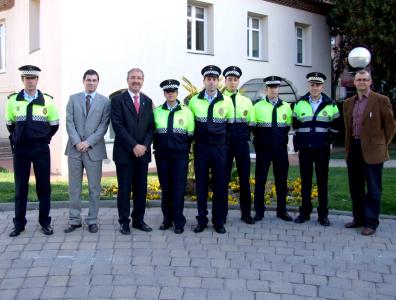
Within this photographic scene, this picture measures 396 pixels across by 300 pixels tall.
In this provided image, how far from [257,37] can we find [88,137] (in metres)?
13.8

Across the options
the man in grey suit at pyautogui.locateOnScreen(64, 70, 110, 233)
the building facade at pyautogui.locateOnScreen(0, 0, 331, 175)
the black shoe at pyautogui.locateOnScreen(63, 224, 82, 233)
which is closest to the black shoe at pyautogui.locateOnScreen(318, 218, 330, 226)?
the man in grey suit at pyautogui.locateOnScreen(64, 70, 110, 233)

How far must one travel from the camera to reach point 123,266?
17.0ft

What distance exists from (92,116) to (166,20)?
947 centimetres

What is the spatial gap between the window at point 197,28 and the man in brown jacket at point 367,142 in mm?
10390

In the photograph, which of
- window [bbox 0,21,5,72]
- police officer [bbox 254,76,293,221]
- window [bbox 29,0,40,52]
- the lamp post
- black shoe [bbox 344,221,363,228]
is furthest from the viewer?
window [bbox 0,21,5,72]

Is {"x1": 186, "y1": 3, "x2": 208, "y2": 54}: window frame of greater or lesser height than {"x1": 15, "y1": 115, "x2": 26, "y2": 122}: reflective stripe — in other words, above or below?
above

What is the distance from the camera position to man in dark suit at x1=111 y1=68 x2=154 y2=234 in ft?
20.5

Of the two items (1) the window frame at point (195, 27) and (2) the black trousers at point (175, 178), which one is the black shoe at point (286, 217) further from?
(1) the window frame at point (195, 27)

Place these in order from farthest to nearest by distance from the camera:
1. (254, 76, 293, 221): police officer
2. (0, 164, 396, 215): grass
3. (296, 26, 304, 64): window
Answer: (296, 26, 304, 64): window → (0, 164, 396, 215): grass → (254, 76, 293, 221): police officer

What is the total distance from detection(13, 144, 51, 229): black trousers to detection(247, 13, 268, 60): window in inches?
527

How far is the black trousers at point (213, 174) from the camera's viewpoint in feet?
21.3

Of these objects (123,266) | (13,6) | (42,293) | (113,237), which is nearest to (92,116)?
(113,237)

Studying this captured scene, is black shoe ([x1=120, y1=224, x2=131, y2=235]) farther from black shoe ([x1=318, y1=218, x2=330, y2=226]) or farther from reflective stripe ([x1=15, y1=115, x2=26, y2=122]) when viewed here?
black shoe ([x1=318, y1=218, x2=330, y2=226])

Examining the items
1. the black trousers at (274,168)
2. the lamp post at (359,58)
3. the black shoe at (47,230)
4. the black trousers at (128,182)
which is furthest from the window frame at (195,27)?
the black shoe at (47,230)
